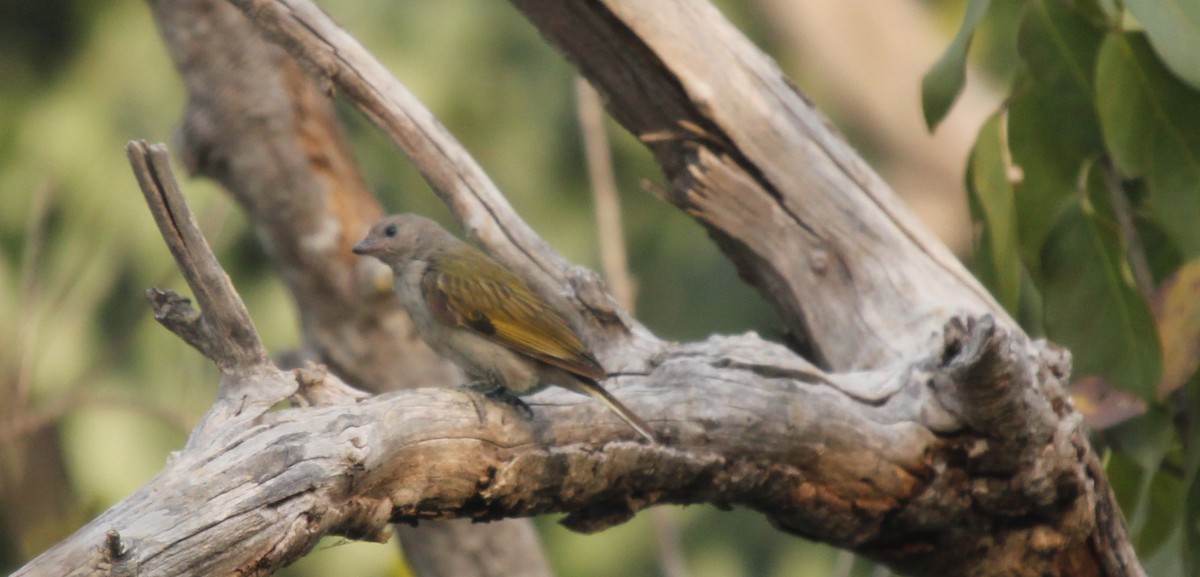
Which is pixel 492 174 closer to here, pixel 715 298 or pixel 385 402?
pixel 715 298

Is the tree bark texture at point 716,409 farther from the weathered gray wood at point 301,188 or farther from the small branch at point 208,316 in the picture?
the weathered gray wood at point 301,188

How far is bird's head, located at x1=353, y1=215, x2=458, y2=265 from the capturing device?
4.44 meters

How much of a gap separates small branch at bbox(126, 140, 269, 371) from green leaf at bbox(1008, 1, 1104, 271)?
2.56 metres

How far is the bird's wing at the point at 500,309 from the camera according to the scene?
364cm

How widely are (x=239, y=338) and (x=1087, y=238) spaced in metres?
2.71

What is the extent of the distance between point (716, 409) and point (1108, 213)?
70.3 inches

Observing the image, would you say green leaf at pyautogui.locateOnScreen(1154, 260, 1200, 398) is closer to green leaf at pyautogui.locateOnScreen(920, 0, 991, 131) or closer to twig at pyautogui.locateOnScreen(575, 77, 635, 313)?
green leaf at pyautogui.locateOnScreen(920, 0, 991, 131)

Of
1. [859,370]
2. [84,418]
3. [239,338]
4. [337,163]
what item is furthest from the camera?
[84,418]

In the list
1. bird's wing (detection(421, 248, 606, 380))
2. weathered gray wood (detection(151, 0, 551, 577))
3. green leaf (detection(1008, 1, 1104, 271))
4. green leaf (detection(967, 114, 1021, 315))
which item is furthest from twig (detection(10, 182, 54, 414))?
green leaf (detection(1008, 1, 1104, 271))

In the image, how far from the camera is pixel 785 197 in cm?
434

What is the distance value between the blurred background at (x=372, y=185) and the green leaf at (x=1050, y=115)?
291 mm

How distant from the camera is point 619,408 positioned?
133 inches

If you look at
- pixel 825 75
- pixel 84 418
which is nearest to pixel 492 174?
pixel 825 75

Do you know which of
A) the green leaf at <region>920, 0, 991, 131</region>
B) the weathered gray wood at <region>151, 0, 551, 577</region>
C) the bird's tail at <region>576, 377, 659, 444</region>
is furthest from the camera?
the weathered gray wood at <region>151, 0, 551, 577</region>
